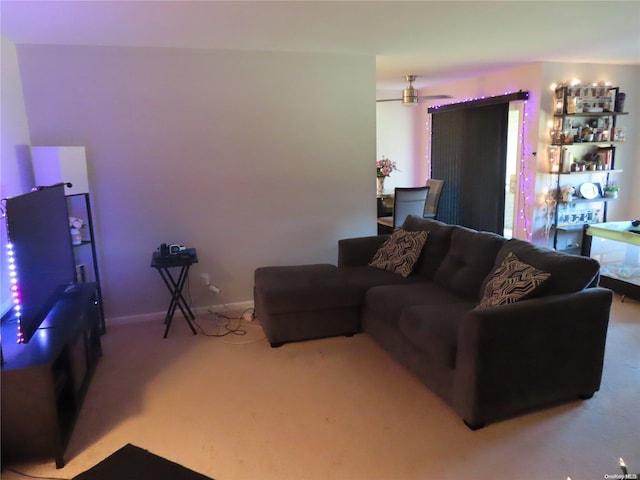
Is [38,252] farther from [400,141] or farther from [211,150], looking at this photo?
[400,141]

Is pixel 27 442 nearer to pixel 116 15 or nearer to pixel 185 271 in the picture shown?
pixel 185 271

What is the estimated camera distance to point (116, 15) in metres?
2.77

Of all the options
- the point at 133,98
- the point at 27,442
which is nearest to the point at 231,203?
the point at 133,98

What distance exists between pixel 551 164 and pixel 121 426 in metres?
4.97

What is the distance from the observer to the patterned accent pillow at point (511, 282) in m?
2.49

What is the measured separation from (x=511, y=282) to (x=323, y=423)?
4.33 feet

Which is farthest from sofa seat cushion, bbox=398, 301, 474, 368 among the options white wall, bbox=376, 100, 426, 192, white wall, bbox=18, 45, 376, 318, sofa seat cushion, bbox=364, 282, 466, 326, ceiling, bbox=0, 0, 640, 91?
white wall, bbox=376, 100, 426, 192

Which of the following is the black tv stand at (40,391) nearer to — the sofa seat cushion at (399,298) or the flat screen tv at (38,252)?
the flat screen tv at (38,252)

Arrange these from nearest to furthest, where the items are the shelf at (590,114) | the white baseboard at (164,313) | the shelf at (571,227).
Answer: the white baseboard at (164,313)
the shelf at (590,114)
the shelf at (571,227)

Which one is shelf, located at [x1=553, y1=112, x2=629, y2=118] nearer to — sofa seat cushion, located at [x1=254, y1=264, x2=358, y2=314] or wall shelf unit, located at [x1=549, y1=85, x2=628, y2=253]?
wall shelf unit, located at [x1=549, y1=85, x2=628, y2=253]

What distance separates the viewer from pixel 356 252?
396cm

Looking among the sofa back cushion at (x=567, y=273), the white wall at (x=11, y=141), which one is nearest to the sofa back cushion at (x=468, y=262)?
the sofa back cushion at (x=567, y=273)

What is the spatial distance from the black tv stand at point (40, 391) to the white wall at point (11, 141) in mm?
647

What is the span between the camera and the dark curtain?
567 centimetres
